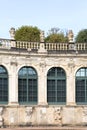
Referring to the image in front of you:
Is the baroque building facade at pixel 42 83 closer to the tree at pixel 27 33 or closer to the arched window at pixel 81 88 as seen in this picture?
the arched window at pixel 81 88

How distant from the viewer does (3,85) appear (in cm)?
4194

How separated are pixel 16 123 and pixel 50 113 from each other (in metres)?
3.38

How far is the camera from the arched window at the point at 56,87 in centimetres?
4309

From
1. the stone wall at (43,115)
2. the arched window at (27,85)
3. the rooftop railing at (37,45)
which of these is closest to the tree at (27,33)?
the rooftop railing at (37,45)

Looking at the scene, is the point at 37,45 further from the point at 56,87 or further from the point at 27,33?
the point at 27,33

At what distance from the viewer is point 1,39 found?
42.0 metres

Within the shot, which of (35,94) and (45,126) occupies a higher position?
(35,94)

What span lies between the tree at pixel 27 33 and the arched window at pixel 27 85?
2231 centimetres

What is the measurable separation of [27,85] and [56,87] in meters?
2.81

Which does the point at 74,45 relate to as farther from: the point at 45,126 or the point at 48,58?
the point at 45,126

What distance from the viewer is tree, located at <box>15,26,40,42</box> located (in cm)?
6500

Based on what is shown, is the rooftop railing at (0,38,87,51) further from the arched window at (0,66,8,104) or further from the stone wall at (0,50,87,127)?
the arched window at (0,66,8,104)

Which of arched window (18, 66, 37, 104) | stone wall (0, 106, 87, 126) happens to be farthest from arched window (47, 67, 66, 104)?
arched window (18, 66, 37, 104)

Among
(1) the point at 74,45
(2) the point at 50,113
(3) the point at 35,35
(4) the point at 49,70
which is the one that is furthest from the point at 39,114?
(3) the point at 35,35
